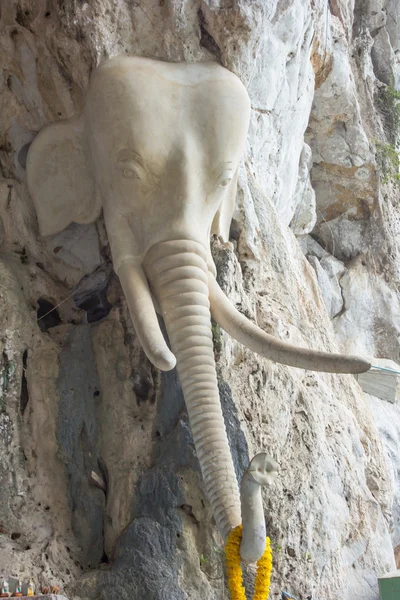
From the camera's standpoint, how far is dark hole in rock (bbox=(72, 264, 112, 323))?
4824mm

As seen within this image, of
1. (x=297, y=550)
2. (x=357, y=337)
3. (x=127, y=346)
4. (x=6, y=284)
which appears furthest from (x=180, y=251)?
(x=357, y=337)

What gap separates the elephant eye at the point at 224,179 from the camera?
14.1 ft

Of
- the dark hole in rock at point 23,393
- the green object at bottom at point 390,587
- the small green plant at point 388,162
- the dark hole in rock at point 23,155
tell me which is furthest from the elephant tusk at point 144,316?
the small green plant at point 388,162

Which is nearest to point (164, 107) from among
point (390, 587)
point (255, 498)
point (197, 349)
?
point (197, 349)

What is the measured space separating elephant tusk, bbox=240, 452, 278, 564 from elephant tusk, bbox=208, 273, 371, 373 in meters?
0.45

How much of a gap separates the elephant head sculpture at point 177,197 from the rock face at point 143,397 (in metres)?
0.23

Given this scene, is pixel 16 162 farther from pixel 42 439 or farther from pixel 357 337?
pixel 357 337

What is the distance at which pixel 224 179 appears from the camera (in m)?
4.31

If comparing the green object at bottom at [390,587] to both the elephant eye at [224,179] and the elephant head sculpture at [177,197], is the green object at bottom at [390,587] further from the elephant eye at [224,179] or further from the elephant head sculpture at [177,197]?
the elephant eye at [224,179]

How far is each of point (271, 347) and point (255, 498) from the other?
2.31 feet

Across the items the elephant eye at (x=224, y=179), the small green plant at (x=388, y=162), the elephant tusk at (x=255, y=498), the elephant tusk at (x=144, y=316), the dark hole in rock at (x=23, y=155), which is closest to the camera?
the elephant tusk at (x=255, y=498)

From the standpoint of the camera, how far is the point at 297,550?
423cm

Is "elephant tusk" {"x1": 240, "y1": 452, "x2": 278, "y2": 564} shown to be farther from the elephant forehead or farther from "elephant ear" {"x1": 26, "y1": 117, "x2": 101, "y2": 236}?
"elephant ear" {"x1": 26, "y1": 117, "x2": 101, "y2": 236}

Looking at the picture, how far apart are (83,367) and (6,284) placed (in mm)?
580
